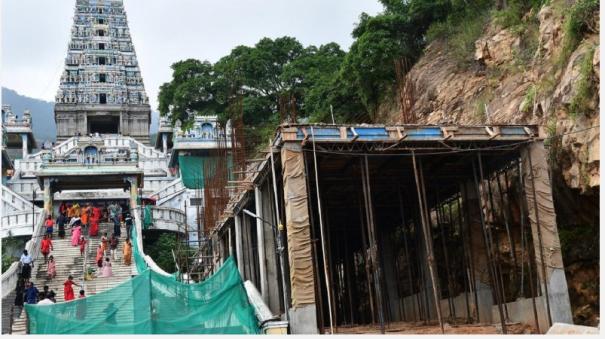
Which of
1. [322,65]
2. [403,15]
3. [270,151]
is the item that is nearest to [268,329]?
[270,151]

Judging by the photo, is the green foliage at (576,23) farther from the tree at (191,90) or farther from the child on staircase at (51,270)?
the tree at (191,90)

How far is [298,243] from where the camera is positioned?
18.8m

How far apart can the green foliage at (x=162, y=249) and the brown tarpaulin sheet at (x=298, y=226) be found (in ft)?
70.9

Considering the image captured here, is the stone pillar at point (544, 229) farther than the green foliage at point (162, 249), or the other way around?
the green foliage at point (162, 249)

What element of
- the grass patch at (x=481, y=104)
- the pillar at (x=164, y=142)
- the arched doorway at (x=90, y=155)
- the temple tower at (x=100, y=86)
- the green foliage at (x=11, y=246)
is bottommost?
the green foliage at (x=11, y=246)

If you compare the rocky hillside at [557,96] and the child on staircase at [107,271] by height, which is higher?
the rocky hillside at [557,96]

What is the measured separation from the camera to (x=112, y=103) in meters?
71.6

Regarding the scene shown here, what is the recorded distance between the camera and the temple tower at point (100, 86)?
70.9 meters

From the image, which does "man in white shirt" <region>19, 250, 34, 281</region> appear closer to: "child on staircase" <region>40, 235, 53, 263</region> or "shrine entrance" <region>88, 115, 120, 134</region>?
"child on staircase" <region>40, 235, 53, 263</region>

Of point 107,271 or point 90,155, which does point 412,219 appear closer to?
point 107,271

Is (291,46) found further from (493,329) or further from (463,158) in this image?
(493,329)


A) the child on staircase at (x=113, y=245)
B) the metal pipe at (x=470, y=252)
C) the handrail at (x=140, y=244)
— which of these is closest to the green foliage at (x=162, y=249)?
the handrail at (x=140, y=244)

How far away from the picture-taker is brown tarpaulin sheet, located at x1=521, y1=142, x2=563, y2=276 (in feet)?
64.8

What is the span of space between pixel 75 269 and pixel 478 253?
14.5 metres
